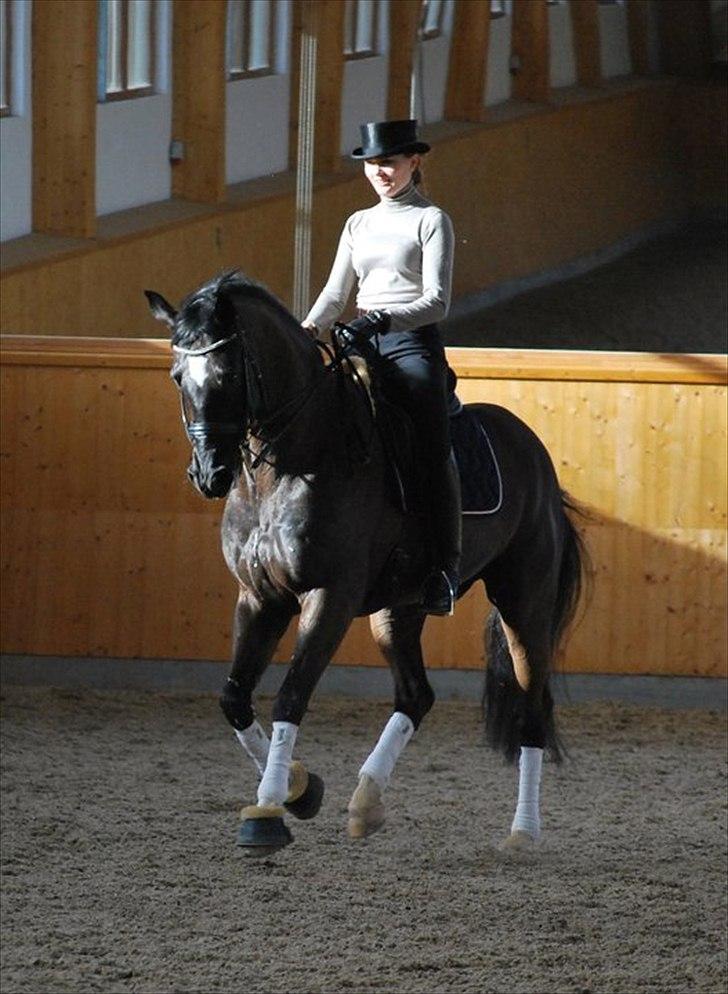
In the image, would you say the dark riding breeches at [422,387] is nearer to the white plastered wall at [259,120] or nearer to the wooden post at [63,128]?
the wooden post at [63,128]

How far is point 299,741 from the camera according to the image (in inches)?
396

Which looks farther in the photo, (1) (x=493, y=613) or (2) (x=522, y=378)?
(2) (x=522, y=378)

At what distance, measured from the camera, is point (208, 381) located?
126 inches

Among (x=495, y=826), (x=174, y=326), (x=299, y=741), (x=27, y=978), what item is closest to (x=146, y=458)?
(x=299, y=741)

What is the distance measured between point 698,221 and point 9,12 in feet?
15.3

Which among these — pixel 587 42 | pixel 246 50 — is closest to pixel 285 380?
pixel 587 42

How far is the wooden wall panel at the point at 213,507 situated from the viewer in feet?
32.0

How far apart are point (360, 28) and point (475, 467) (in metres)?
7.13

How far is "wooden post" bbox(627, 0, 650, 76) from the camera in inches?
360

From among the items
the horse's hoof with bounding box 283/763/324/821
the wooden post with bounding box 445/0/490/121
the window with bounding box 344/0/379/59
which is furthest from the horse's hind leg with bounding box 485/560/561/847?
the window with bounding box 344/0/379/59

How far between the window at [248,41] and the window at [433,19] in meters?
1.42

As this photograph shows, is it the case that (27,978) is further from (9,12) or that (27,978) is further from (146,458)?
(9,12)

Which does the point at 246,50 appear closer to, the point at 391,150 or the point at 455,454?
the point at 455,454

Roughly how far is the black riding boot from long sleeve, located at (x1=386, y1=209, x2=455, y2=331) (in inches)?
21.2
